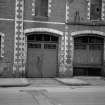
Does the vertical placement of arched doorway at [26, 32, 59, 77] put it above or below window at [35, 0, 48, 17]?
below

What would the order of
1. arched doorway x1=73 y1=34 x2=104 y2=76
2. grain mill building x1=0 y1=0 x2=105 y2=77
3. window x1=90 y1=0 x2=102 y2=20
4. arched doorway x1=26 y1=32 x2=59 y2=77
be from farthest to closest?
window x1=90 y1=0 x2=102 y2=20 < arched doorway x1=73 y1=34 x2=104 y2=76 < arched doorway x1=26 y1=32 x2=59 y2=77 < grain mill building x1=0 y1=0 x2=105 y2=77

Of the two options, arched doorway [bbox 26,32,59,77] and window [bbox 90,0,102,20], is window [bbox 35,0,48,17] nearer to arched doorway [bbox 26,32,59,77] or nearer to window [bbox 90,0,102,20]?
arched doorway [bbox 26,32,59,77]

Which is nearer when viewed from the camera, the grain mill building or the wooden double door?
the grain mill building

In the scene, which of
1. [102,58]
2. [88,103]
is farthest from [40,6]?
[88,103]

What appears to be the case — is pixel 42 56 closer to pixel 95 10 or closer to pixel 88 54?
pixel 88 54

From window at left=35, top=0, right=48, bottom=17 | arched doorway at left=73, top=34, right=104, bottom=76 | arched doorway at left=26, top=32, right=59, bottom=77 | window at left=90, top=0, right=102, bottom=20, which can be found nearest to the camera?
arched doorway at left=26, top=32, right=59, bottom=77

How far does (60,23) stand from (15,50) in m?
4.13

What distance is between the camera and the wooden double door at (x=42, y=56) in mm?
19438

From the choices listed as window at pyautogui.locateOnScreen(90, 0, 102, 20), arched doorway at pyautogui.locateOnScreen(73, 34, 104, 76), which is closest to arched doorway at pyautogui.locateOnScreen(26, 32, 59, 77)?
arched doorway at pyautogui.locateOnScreen(73, 34, 104, 76)

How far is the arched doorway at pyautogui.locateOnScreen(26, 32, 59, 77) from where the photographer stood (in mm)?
19422

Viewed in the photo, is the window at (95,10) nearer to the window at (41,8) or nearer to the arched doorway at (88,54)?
the arched doorway at (88,54)

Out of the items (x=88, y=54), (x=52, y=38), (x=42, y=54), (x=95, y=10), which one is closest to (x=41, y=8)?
(x=52, y=38)

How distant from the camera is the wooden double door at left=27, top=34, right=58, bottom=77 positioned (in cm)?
1944

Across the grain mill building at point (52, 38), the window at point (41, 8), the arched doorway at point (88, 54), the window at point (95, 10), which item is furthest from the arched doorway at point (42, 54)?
the window at point (95, 10)
